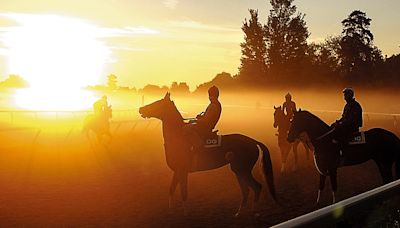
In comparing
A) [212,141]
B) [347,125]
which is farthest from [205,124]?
[347,125]

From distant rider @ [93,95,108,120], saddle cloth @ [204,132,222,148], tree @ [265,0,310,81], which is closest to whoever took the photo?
saddle cloth @ [204,132,222,148]

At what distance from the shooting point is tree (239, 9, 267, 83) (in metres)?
53.7

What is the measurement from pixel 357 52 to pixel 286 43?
1147 cm

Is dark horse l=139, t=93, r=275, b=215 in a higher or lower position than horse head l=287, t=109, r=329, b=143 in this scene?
lower

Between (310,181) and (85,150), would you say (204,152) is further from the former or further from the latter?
(85,150)

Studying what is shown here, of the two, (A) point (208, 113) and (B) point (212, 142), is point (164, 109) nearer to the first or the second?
(A) point (208, 113)

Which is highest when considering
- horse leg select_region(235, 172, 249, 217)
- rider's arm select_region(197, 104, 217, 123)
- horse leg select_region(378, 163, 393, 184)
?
rider's arm select_region(197, 104, 217, 123)

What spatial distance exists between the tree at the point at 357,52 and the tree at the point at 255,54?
1027 cm

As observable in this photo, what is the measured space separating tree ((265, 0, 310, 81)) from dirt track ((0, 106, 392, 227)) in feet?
116

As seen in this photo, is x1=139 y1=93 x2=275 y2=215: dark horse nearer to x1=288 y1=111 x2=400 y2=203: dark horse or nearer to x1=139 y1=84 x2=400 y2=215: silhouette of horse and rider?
x1=139 y1=84 x2=400 y2=215: silhouette of horse and rider

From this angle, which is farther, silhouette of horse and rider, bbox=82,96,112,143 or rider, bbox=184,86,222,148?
silhouette of horse and rider, bbox=82,96,112,143

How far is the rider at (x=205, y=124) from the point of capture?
8.93 m

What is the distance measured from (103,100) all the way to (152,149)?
10.7 feet

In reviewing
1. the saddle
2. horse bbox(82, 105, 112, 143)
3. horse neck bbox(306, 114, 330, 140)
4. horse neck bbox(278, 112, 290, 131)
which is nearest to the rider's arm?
horse neck bbox(306, 114, 330, 140)
